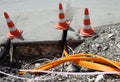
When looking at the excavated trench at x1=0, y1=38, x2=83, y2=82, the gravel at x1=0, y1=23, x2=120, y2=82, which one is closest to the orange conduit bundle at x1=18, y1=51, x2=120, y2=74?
the gravel at x1=0, y1=23, x2=120, y2=82

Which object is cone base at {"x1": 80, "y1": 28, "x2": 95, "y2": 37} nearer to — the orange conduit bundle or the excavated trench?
the excavated trench

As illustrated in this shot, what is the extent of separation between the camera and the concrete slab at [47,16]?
595cm

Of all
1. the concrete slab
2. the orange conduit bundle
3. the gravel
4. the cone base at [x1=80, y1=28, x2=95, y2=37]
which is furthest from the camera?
the concrete slab

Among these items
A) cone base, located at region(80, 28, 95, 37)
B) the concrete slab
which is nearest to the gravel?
cone base, located at region(80, 28, 95, 37)

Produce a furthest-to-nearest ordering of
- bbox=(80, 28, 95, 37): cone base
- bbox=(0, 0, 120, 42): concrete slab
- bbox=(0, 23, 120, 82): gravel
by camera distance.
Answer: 1. bbox=(0, 0, 120, 42): concrete slab
2. bbox=(80, 28, 95, 37): cone base
3. bbox=(0, 23, 120, 82): gravel

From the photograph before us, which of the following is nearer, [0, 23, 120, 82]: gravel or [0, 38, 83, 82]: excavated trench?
[0, 23, 120, 82]: gravel

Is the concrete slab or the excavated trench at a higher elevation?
the concrete slab

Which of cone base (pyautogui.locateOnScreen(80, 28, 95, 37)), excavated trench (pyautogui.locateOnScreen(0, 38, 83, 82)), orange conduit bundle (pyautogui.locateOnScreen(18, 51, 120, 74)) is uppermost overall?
cone base (pyautogui.locateOnScreen(80, 28, 95, 37))

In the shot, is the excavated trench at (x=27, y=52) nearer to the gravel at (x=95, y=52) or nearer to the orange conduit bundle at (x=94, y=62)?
the gravel at (x=95, y=52)

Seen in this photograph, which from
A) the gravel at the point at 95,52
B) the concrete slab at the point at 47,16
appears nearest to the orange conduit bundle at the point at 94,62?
the gravel at the point at 95,52

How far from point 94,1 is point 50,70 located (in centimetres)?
283

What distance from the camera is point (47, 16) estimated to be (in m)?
6.74

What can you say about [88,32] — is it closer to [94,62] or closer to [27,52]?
[94,62]

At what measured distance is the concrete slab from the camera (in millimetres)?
5949
